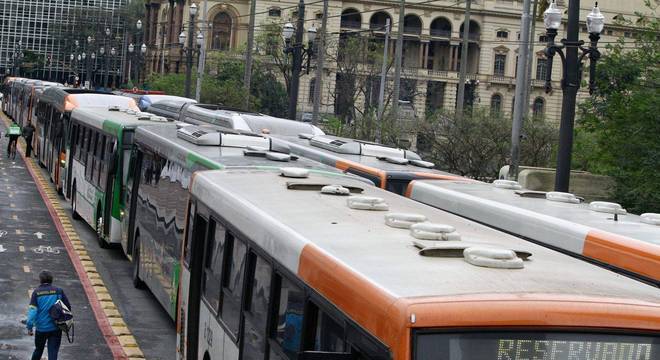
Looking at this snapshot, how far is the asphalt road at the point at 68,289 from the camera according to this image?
16.4m

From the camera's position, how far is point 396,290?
21.4 ft

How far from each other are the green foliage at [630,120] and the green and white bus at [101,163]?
29.0 ft

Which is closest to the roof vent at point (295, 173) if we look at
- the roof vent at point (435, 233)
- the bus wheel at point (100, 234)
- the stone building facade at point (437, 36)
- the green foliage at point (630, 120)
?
the roof vent at point (435, 233)

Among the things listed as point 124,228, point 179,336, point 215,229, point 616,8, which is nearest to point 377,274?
point 215,229

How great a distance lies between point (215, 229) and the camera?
1205 cm

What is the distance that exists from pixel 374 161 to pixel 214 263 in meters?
5.84

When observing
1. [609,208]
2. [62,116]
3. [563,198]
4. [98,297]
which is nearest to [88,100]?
[62,116]

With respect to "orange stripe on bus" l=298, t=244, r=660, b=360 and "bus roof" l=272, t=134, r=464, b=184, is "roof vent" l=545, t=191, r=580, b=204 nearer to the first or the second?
"bus roof" l=272, t=134, r=464, b=184

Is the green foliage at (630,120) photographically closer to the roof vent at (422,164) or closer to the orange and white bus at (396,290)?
the roof vent at (422,164)

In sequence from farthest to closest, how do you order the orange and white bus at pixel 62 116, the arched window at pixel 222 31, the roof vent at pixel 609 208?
the arched window at pixel 222 31 < the orange and white bus at pixel 62 116 < the roof vent at pixel 609 208

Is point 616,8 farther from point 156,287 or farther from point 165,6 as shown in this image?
point 156,287

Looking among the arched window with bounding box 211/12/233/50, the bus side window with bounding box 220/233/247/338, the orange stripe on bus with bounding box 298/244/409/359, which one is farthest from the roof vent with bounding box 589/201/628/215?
the arched window with bounding box 211/12/233/50

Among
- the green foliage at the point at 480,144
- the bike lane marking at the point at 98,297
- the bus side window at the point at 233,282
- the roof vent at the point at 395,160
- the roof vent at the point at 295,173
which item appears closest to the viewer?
the bus side window at the point at 233,282

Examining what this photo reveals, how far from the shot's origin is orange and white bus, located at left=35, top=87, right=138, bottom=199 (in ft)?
109
